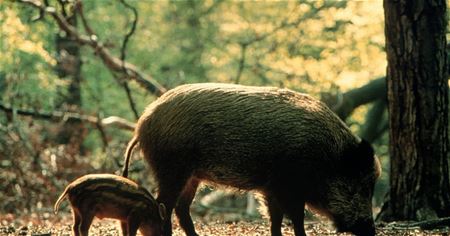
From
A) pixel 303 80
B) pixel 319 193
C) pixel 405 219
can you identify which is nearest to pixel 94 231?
pixel 319 193

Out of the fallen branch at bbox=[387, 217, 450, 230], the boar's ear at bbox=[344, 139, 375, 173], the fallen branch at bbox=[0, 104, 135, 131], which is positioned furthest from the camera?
the fallen branch at bbox=[0, 104, 135, 131]

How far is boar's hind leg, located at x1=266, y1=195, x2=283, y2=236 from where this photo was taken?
239 inches

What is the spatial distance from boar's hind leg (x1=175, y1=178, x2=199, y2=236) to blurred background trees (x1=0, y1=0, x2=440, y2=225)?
507 centimetres

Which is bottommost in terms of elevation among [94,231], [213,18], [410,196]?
[94,231]

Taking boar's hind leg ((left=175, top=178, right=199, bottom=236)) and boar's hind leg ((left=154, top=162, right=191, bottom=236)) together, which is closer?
boar's hind leg ((left=154, top=162, right=191, bottom=236))

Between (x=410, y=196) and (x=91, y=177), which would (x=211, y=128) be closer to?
(x=91, y=177)

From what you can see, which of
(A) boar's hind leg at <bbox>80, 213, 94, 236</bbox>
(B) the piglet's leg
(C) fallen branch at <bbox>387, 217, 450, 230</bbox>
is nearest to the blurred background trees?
(C) fallen branch at <bbox>387, 217, 450, 230</bbox>

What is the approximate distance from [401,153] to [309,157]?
1.91 metres

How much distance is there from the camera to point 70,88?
20.3 m

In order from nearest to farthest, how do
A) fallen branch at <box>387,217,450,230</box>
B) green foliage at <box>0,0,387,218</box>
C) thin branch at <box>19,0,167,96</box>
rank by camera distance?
fallen branch at <box>387,217,450,230</box> → thin branch at <box>19,0,167,96</box> → green foliage at <box>0,0,387,218</box>

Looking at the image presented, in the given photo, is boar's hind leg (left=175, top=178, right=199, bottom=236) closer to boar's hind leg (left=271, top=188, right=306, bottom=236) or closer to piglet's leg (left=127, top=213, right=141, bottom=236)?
boar's hind leg (left=271, top=188, right=306, bottom=236)

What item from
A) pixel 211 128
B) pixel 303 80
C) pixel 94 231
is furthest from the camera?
pixel 303 80

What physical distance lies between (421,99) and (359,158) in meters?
1.45

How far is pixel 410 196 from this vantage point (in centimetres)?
729
